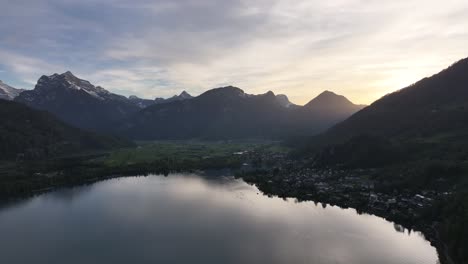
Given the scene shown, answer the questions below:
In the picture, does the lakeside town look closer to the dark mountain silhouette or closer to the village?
the village

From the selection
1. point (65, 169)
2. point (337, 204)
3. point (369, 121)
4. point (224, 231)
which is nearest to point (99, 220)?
point (224, 231)

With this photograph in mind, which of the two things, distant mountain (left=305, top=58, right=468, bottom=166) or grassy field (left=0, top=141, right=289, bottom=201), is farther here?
distant mountain (left=305, top=58, right=468, bottom=166)

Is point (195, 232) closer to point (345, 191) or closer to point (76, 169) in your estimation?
point (345, 191)

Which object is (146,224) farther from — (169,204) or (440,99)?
(440,99)

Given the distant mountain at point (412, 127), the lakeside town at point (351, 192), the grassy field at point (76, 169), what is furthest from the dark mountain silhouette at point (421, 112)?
the grassy field at point (76, 169)

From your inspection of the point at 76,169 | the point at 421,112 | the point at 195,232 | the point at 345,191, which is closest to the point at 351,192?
the point at 345,191

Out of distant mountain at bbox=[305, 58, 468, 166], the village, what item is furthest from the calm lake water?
distant mountain at bbox=[305, 58, 468, 166]

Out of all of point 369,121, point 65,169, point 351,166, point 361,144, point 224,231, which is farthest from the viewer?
point 369,121

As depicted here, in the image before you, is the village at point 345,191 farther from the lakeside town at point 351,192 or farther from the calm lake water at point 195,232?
the calm lake water at point 195,232
